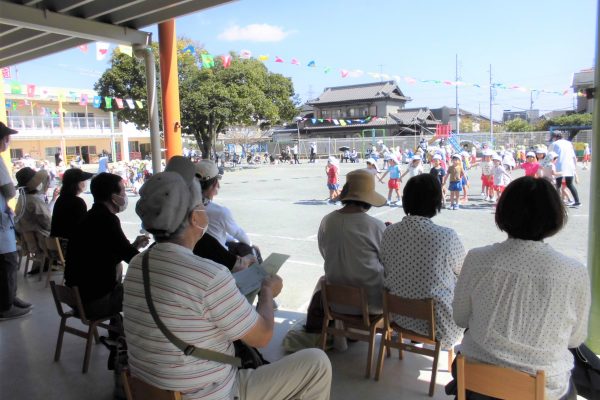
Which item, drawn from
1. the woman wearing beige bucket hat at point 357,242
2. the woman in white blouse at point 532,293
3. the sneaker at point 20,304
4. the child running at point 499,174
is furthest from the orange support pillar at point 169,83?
the child running at point 499,174

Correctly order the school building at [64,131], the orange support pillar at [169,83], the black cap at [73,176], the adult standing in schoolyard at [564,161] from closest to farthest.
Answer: the black cap at [73,176] → the orange support pillar at [169,83] → the adult standing in schoolyard at [564,161] → the school building at [64,131]

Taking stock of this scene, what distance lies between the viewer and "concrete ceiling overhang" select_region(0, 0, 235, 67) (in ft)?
13.8

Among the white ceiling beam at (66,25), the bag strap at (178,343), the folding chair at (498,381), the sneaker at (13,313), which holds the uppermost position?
the white ceiling beam at (66,25)

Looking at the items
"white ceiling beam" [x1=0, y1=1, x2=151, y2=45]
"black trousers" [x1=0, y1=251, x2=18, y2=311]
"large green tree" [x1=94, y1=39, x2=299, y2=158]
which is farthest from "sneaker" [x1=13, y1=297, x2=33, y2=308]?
"large green tree" [x1=94, y1=39, x2=299, y2=158]

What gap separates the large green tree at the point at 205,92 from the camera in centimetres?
2203

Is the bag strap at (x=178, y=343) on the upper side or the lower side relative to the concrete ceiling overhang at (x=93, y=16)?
lower

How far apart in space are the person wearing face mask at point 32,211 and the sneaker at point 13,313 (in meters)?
0.98

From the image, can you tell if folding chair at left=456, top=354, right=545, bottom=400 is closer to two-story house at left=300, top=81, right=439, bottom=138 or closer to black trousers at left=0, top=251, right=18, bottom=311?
black trousers at left=0, top=251, right=18, bottom=311

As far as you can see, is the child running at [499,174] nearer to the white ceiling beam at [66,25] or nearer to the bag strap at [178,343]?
the white ceiling beam at [66,25]

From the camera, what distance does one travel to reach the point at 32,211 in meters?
5.30

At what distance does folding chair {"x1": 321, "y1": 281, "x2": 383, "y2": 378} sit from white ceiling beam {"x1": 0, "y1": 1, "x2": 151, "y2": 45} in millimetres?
3582

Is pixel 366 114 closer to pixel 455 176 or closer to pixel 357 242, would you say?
pixel 455 176

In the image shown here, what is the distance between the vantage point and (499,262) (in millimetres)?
1772

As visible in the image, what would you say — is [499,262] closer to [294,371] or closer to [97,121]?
[294,371]
